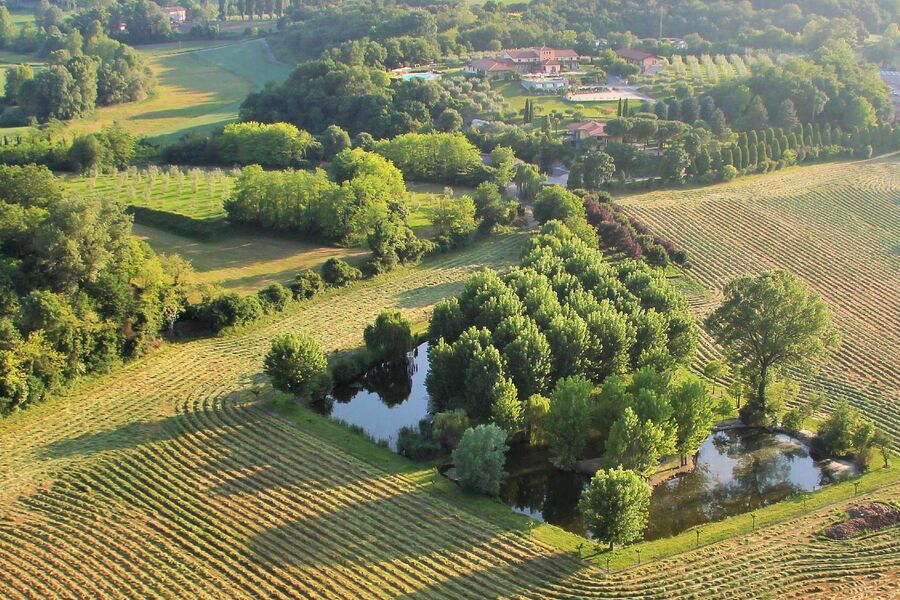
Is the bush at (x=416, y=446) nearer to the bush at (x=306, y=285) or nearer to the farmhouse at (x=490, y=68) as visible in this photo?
the bush at (x=306, y=285)

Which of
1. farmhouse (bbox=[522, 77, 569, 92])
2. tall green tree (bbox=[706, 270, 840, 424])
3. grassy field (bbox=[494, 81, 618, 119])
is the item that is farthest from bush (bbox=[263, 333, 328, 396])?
farmhouse (bbox=[522, 77, 569, 92])

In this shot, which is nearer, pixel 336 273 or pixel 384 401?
pixel 384 401

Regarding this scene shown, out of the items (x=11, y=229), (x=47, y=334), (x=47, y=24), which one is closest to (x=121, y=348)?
(x=47, y=334)

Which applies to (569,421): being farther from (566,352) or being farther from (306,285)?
(306,285)

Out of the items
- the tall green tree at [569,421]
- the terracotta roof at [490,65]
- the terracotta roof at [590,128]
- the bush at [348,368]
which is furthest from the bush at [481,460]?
the terracotta roof at [490,65]

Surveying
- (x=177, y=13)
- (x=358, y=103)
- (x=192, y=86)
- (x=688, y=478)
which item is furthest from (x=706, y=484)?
(x=177, y=13)

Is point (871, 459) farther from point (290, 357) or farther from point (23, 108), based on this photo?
point (23, 108)
